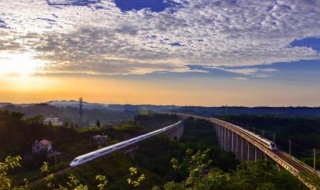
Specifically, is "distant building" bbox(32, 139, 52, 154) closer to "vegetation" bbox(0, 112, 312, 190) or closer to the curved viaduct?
"vegetation" bbox(0, 112, 312, 190)

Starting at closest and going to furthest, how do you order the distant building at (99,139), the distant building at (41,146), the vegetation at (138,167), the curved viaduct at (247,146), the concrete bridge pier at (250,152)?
the vegetation at (138,167) → the curved viaduct at (247,146) → the distant building at (41,146) → the distant building at (99,139) → the concrete bridge pier at (250,152)

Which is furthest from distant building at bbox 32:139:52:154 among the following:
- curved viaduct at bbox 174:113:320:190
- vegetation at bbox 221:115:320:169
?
vegetation at bbox 221:115:320:169

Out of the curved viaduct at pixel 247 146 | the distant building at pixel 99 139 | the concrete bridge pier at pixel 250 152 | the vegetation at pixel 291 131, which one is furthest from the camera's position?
the vegetation at pixel 291 131

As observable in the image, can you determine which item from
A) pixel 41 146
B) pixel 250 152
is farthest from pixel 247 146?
pixel 41 146

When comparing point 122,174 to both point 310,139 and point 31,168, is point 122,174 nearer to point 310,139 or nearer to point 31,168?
point 31,168

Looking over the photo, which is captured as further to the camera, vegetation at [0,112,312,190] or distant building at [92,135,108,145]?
distant building at [92,135,108,145]

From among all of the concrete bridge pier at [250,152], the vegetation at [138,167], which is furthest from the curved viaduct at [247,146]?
the vegetation at [138,167]

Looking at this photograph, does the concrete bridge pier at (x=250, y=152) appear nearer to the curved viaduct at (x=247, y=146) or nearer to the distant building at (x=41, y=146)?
the curved viaduct at (x=247, y=146)

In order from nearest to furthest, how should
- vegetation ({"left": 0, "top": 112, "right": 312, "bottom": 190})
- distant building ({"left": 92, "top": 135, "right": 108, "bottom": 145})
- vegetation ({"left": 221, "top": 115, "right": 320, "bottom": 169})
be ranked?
1. vegetation ({"left": 0, "top": 112, "right": 312, "bottom": 190})
2. distant building ({"left": 92, "top": 135, "right": 108, "bottom": 145})
3. vegetation ({"left": 221, "top": 115, "right": 320, "bottom": 169})

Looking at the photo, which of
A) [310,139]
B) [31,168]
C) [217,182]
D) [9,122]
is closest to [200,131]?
[310,139]

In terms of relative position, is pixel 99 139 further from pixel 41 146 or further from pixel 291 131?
pixel 291 131

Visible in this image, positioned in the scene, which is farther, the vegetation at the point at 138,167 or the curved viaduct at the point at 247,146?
the curved viaduct at the point at 247,146
